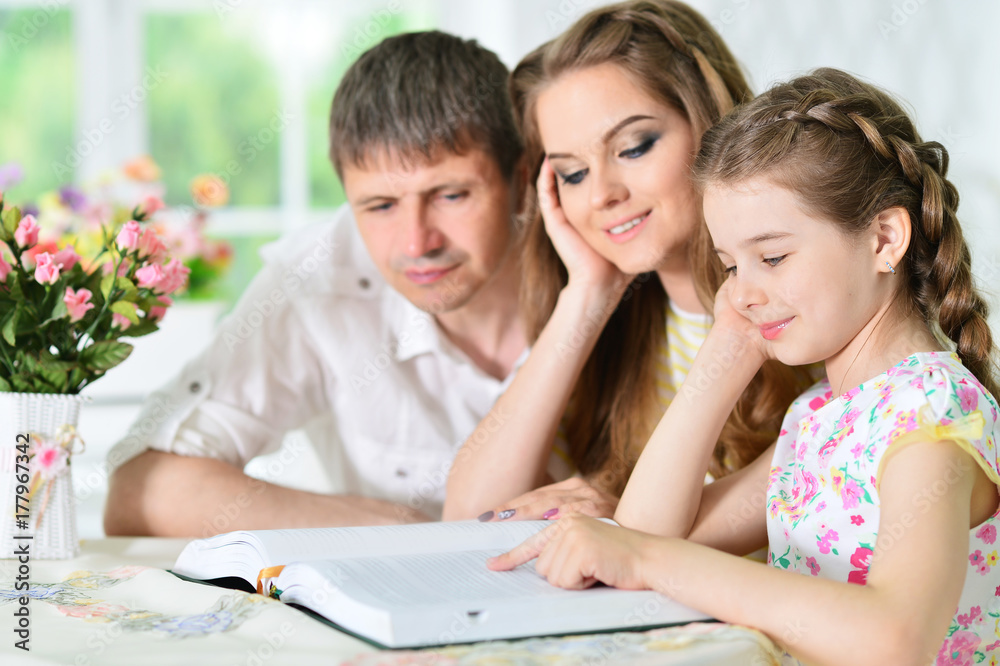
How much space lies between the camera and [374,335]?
5.67ft

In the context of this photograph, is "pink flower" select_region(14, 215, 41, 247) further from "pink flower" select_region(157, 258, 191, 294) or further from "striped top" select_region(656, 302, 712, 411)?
"striped top" select_region(656, 302, 712, 411)

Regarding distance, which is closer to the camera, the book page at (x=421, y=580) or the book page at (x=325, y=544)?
the book page at (x=421, y=580)

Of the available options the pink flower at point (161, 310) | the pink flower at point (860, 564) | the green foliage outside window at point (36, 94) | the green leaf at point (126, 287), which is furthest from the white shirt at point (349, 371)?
the green foliage outside window at point (36, 94)

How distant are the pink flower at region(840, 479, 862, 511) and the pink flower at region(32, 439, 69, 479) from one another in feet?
3.04

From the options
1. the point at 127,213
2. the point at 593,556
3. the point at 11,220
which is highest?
the point at 127,213

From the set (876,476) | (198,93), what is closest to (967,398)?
(876,476)

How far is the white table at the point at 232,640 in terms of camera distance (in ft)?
2.25

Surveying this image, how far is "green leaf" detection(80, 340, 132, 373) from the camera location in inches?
46.5

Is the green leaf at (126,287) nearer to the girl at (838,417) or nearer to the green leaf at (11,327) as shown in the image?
the green leaf at (11,327)

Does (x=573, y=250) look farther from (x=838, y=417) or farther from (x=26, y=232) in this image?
(x=26, y=232)

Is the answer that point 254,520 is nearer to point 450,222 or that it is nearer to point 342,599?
point 450,222

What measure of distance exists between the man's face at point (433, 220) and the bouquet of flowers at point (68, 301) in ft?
1.37

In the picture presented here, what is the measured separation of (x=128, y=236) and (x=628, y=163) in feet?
2.18

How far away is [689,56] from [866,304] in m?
0.53
